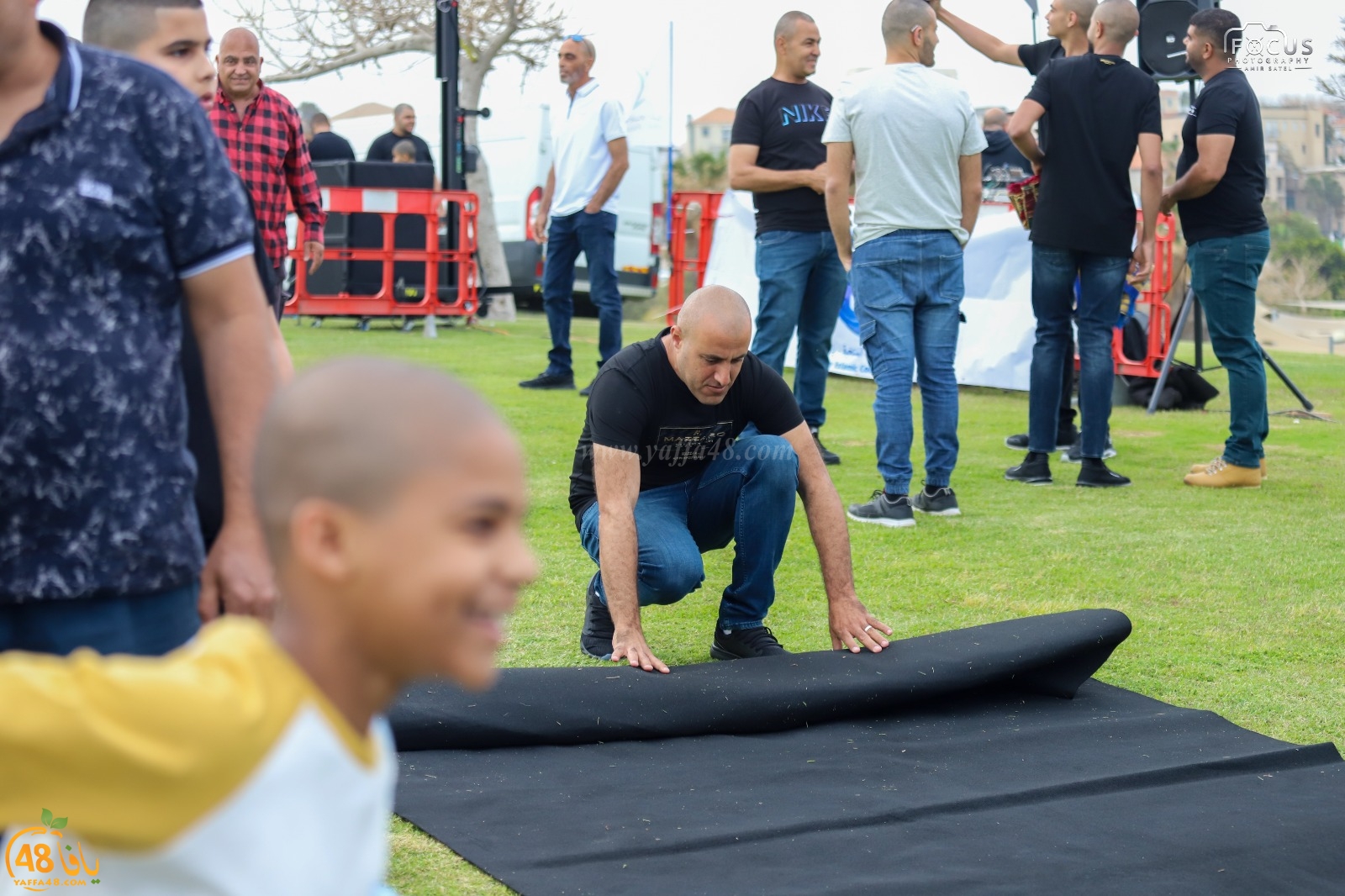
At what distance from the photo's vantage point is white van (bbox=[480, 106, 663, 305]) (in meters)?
16.8

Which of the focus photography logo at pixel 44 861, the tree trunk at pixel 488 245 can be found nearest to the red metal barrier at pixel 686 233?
the tree trunk at pixel 488 245

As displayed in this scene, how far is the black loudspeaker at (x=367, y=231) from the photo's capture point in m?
13.1

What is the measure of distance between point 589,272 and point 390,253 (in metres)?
4.26

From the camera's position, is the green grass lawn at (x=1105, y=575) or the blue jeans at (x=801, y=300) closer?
the green grass lawn at (x=1105, y=575)

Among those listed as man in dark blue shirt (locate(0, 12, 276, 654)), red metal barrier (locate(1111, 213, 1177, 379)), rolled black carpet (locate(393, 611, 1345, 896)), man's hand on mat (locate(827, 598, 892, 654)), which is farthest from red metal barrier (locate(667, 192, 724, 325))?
man in dark blue shirt (locate(0, 12, 276, 654))

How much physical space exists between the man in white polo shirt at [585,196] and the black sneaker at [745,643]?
16.1ft

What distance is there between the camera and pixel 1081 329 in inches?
253

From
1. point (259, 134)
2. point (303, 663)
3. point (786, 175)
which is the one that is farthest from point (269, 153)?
point (303, 663)

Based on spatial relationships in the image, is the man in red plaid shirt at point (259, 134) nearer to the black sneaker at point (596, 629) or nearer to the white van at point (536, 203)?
the black sneaker at point (596, 629)

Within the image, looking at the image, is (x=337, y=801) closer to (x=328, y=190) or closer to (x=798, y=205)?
(x=798, y=205)

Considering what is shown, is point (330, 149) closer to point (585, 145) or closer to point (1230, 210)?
point (585, 145)

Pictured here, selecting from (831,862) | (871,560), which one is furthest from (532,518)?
(831,862)

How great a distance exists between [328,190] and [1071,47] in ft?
26.3

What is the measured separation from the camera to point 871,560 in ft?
16.6
